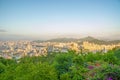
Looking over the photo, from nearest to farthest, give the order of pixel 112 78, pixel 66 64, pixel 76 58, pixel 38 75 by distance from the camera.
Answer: pixel 112 78 → pixel 38 75 → pixel 66 64 → pixel 76 58

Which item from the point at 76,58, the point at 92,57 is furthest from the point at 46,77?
the point at 92,57

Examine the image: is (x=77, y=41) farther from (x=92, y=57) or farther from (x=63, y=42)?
(x=92, y=57)

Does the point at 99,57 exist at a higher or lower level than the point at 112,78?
lower

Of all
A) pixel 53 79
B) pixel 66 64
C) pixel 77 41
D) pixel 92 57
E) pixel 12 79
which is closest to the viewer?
pixel 53 79

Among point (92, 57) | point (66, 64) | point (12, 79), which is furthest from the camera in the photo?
point (92, 57)

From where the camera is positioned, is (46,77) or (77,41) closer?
(46,77)

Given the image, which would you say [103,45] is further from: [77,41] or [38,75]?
[38,75]

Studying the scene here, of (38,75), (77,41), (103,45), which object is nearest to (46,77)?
(38,75)

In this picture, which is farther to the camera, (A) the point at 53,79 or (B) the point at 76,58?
(B) the point at 76,58

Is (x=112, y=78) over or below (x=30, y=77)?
over

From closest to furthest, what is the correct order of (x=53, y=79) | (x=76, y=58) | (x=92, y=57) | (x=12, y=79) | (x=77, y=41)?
(x=53, y=79)
(x=12, y=79)
(x=76, y=58)
(x=92, y=57)
(x=77, y=41)
